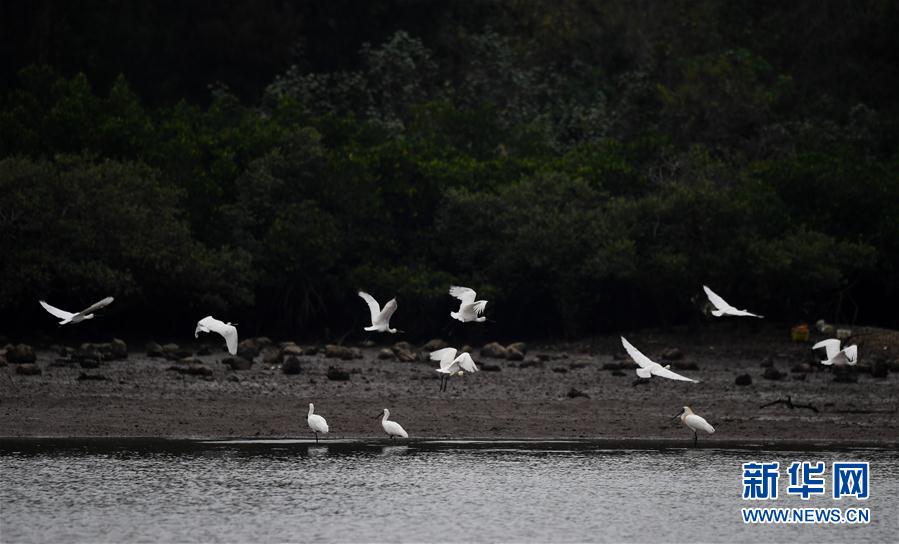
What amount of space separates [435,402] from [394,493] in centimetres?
683

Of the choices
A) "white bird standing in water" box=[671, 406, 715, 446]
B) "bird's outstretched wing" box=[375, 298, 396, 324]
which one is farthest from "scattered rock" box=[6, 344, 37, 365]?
"white bird standing in water" box=[671, 406, 715, 446]

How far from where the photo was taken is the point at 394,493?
60.4 ft

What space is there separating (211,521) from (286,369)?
1090 centimetres

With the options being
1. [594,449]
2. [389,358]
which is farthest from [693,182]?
[594,449]

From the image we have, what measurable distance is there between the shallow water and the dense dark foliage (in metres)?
14.4

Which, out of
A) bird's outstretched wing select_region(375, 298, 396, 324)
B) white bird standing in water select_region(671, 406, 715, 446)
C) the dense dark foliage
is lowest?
white bird standing in water select_region(671, 406, 715, 446)

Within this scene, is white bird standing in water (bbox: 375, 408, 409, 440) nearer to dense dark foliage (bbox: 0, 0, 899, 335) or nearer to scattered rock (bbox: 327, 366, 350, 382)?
scattered rock (bbox: 327, 366, 350, 382)

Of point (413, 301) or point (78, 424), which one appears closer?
A: point (78, 424)

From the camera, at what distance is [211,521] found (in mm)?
16938

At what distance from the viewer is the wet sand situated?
22.2m

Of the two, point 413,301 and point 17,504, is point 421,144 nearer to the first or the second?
point 413,301

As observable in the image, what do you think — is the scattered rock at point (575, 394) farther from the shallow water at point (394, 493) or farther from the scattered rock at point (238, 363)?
the scattered rock at point (238, 363)

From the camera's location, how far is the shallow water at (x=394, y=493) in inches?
659

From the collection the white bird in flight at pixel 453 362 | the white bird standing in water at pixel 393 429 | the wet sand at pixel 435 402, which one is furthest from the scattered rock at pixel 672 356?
the white bird standing in water at pixel 393 429
